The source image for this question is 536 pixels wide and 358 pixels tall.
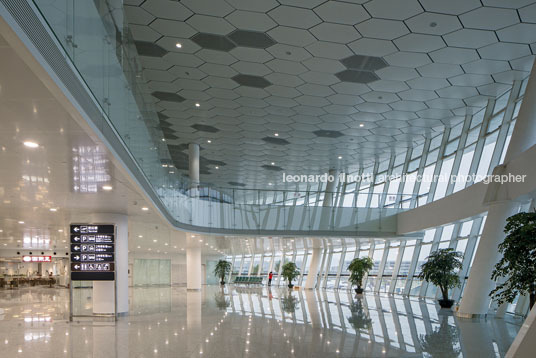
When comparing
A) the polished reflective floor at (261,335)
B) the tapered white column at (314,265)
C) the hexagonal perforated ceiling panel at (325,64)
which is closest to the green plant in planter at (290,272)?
the tapered white column at (314,265)

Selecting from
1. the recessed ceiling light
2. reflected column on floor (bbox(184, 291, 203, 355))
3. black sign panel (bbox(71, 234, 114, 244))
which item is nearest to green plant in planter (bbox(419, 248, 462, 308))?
reflected column on floor (bbox(184, 291, 203, 355))

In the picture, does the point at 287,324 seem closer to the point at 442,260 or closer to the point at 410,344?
the point at 410,344

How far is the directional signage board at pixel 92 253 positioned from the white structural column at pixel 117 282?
15.3 inches

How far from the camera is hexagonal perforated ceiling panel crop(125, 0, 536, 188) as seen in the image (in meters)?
10.5

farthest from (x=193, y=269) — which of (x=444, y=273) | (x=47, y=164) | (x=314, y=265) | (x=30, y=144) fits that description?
(x=30, y=144)

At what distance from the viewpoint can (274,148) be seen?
22.8 metres

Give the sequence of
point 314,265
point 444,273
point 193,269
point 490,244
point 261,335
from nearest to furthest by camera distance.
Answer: point 261,335, point 490,244, point 444,273, point 193,269, point 314,265

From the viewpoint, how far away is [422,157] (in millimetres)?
22594

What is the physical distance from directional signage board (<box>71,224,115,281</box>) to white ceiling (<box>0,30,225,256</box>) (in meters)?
0.65

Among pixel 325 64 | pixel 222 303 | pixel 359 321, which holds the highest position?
pixel 325 64

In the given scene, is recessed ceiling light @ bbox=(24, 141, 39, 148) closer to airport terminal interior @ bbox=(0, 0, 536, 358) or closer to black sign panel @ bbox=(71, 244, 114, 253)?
airport terminal interior @ bbox=(0, 0, 536, 358)

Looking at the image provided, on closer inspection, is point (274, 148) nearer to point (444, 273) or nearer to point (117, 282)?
point (444, 273)

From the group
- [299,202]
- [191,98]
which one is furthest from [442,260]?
[191,98]

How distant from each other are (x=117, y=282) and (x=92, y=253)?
3.84 feet
